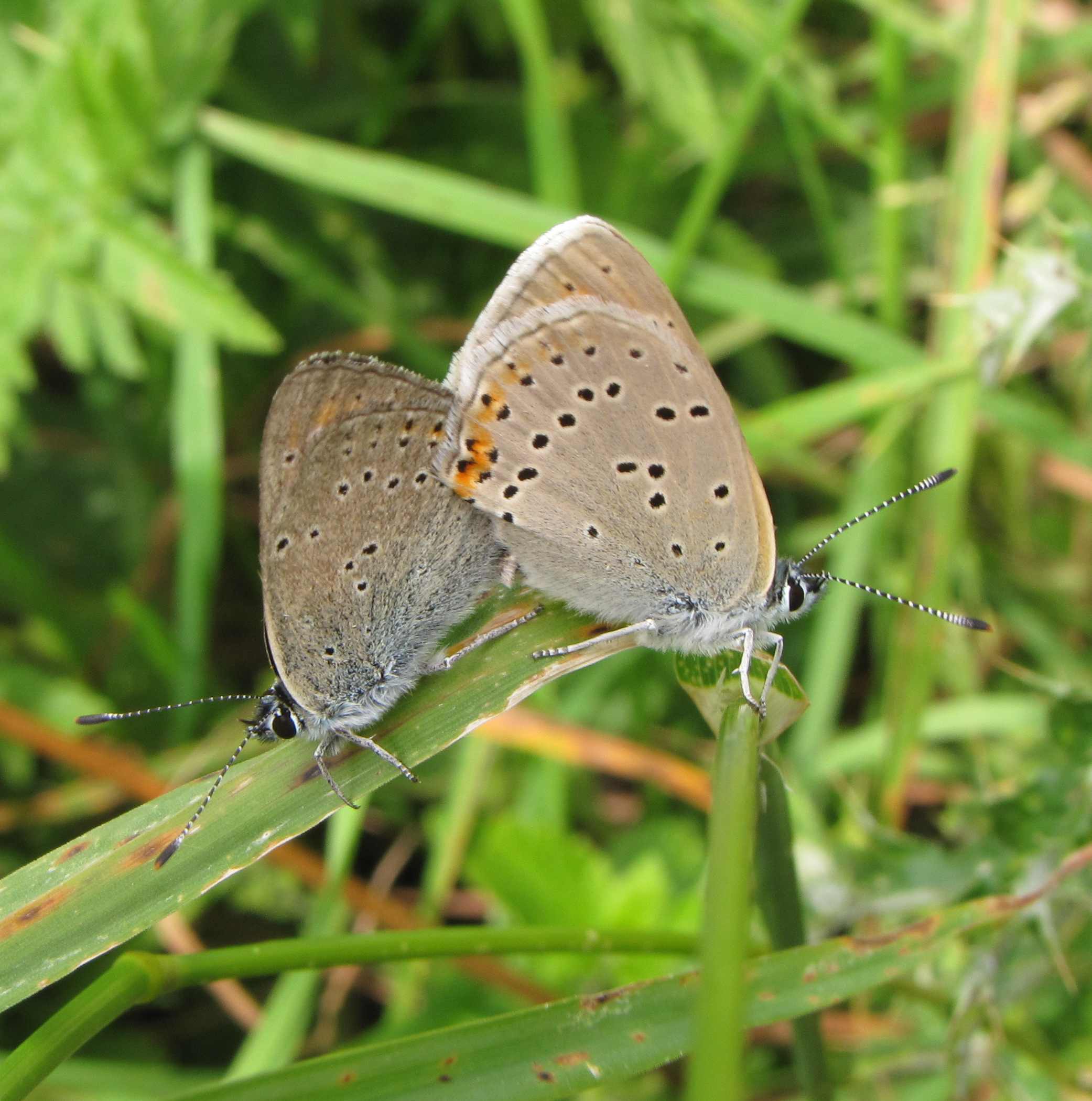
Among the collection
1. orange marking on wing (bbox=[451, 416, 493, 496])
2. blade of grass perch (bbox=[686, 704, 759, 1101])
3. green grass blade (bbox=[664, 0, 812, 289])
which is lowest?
blade of grass perch (bbox=[686, 704, 759, 1101])

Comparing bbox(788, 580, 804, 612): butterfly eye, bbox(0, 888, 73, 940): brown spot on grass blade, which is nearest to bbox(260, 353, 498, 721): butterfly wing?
bbox(0, 888, 73, 940): brown spot on grass blade

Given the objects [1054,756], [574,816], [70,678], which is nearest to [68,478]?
[70,678]

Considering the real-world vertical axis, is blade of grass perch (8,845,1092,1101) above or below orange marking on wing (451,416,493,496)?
below

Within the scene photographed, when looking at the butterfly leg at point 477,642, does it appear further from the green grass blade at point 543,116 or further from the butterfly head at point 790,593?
the green grass blade at point 543,116

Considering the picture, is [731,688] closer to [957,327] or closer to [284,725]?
[284,725]

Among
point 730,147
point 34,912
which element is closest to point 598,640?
point 34,912

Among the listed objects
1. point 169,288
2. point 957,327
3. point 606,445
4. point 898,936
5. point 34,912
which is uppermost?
point 169,288

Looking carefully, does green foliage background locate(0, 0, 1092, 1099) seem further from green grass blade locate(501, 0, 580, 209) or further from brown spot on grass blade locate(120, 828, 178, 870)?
brown spot on grass blade locate(120, 828, 178, 870)

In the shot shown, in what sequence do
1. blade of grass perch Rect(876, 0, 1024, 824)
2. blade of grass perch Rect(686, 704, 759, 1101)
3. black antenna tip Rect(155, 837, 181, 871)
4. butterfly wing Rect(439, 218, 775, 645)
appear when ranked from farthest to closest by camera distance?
blade of grass perch Rect(876, 0, 1024, 824) → butterfly wing Rect(439, 218, 775, 645) → black antenna tip Rect(155, 837, 181, 871) → blade of grass perch Rect(686, 704, 759, 1101)
